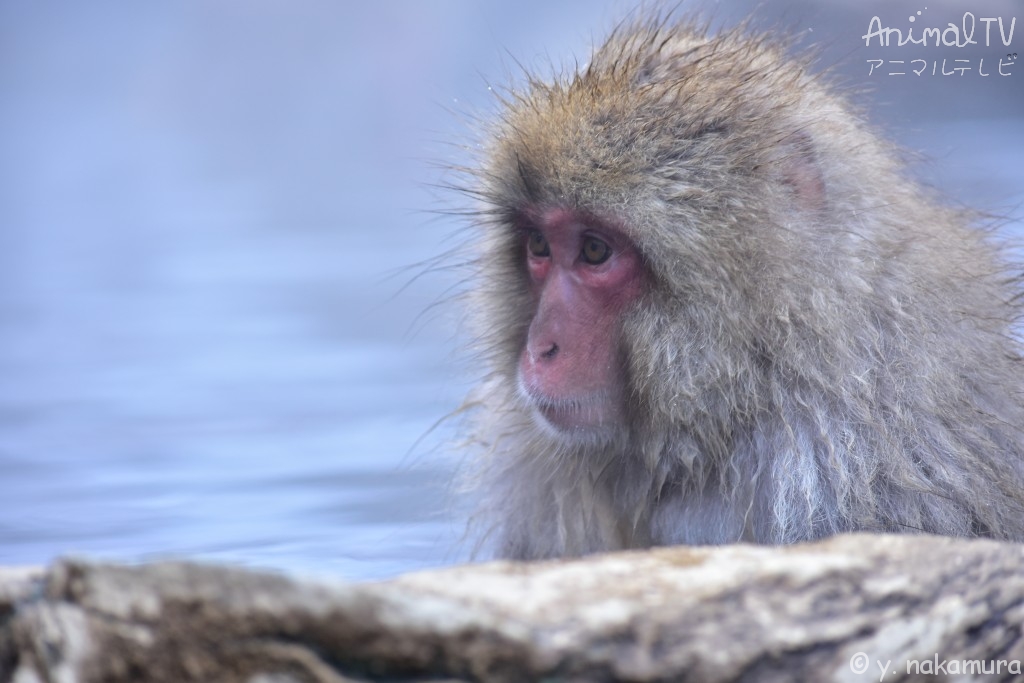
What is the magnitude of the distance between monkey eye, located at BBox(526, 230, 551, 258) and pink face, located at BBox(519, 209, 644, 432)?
0.17m

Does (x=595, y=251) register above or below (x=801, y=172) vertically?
below

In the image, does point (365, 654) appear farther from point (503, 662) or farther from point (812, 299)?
point (812, 299)

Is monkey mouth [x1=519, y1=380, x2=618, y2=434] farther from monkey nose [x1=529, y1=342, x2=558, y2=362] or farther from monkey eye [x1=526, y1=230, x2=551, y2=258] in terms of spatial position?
monkey eye [x1=526, y1=230, x2=551, y2=258]

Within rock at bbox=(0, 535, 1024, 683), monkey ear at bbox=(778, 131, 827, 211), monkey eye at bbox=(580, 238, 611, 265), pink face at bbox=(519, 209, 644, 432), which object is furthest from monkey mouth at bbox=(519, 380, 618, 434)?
rock at bbox=(0, 535, 1024, 683)

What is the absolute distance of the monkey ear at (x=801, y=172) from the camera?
3.07 m

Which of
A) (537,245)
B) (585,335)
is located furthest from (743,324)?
(537,245)

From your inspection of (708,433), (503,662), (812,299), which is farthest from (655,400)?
(503,662)

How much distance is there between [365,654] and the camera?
5.00ft

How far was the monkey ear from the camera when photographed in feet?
10.1

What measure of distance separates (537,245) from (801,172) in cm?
73

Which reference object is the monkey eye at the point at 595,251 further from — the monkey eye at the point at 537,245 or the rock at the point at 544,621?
the rock at the point at 544,621

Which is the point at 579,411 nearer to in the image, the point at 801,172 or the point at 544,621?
the point at 801,172

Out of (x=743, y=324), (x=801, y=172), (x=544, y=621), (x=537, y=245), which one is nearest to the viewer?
(x=544, y=621)

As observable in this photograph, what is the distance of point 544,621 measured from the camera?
160 cm
